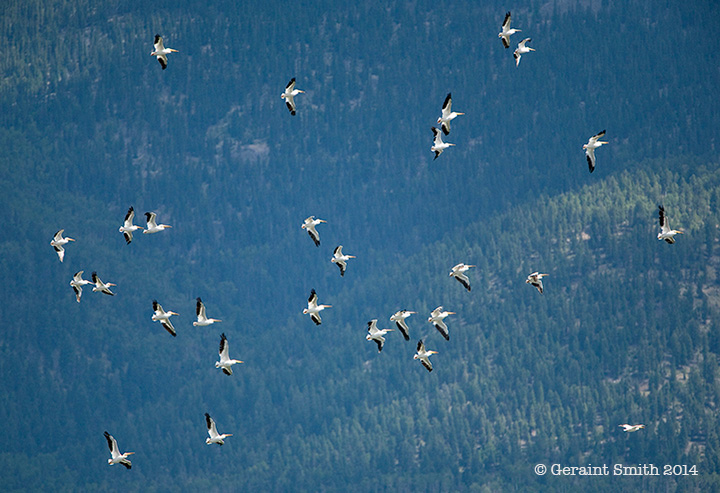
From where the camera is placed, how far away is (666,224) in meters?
107

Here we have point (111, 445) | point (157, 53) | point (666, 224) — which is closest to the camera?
point (666, 224)

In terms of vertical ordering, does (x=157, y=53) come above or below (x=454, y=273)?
above

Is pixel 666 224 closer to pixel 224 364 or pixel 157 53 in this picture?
pixel 224 364

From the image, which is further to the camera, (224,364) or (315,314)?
(315,314)

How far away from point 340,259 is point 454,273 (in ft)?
30.9

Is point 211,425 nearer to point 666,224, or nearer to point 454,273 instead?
point 454,273

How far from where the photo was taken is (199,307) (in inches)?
4272

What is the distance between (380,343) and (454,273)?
8060mm

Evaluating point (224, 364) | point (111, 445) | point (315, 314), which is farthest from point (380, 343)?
point (111, 445)

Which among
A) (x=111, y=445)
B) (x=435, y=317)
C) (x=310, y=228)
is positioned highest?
(x=310, y=228)

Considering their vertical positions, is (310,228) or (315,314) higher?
(310,228)

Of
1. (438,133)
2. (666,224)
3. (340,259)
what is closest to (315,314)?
(340,259)

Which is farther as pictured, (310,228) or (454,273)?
(310,228)

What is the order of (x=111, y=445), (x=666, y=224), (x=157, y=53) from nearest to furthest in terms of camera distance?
(x=666, y=224) < (x=111, y=445) < (x=157, y=53)
